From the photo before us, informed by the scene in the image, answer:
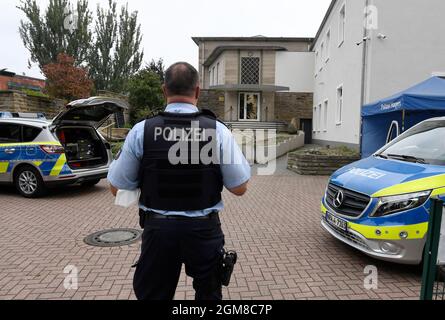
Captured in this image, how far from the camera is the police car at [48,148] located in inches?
307

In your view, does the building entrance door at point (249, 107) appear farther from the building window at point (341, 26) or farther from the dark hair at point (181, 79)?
the dark hair at point (181, 79)

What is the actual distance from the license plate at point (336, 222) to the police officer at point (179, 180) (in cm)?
254

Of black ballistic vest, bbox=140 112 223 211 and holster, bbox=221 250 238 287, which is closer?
black ballistic vest, bbox=140 112 223 211

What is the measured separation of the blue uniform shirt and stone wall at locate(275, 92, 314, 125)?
1083 inches

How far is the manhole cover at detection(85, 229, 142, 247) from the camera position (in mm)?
5230

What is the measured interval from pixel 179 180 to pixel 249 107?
27.7m

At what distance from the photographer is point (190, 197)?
231 cm

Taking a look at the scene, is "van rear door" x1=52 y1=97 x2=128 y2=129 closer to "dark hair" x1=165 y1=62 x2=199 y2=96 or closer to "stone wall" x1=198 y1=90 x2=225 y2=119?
"dark hair" x1=165 y1=62 x2=199 y2=96

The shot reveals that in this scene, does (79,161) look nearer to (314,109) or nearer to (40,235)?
(40,235)

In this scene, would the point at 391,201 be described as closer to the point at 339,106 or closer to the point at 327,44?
the point at 339,106

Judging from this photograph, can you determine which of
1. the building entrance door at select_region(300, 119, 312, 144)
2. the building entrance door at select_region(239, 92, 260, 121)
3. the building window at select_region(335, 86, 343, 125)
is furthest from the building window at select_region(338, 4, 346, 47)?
the building entrance door at select_region(300, 119, 312, 144)

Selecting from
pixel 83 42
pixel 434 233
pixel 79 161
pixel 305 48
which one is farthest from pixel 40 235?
pixel 305 48

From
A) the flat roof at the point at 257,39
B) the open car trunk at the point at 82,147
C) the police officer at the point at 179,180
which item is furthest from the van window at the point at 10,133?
the flat roof at the point at 257,39

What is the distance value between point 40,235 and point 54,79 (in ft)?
62.1
